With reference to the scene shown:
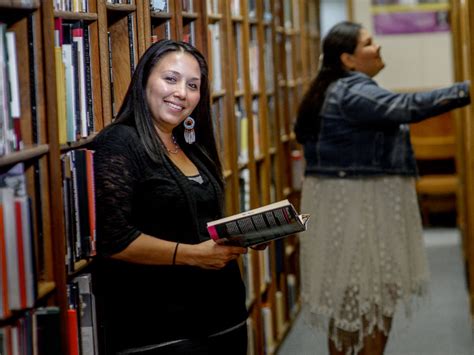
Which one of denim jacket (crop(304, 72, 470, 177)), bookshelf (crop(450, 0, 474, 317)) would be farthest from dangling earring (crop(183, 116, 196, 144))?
bookshelf (crop(450, 0, 474, 317))

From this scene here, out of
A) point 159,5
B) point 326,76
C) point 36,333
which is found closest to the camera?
point 36,333

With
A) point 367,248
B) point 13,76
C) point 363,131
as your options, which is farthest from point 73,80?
point 367,248

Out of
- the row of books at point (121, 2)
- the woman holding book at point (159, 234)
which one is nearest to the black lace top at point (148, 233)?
the woman holding book at point (159, 234)

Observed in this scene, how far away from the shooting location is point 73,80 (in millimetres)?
2324

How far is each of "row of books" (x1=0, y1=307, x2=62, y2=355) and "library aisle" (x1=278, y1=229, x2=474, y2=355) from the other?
2.26 meters

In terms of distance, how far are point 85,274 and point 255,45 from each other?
7.96ft

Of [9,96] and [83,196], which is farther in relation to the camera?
[83,196]

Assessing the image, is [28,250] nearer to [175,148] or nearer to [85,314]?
[85,314]

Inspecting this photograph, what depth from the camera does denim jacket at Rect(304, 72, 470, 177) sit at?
3660mm

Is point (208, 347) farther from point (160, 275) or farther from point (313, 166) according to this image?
point (313, 166)

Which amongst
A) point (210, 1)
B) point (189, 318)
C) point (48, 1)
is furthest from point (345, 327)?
point (48, 1)

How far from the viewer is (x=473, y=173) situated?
4375 mm

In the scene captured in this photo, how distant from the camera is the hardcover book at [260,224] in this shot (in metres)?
2.13

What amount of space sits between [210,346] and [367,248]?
5.24 feet
